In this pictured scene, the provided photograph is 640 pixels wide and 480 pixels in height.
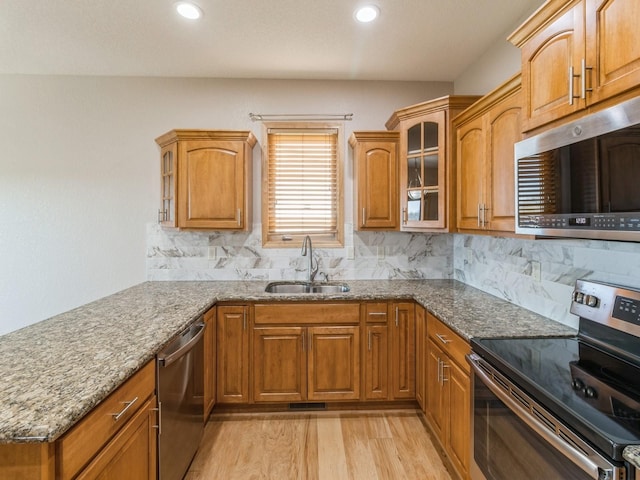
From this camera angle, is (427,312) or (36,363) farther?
(427,312)

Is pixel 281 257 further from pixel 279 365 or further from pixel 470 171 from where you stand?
pixel 470 171

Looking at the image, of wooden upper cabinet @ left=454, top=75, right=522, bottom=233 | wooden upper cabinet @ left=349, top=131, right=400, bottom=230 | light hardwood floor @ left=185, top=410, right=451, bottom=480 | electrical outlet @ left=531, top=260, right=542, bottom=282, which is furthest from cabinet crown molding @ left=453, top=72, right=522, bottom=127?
light hardwood floor @ left=185, top=410, right=451, bottom=480

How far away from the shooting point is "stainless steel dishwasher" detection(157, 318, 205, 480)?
154 cm

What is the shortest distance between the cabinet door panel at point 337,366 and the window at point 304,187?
35.9 inches

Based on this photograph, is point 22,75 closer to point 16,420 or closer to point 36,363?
point 36,363

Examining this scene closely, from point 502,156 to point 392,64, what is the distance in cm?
142

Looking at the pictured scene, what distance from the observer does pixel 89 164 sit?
302 centimetres

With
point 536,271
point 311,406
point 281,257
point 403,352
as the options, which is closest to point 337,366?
point 311,406

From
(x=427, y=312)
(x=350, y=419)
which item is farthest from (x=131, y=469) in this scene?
(x=427, y=312)

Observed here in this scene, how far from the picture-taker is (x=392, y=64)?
2.79m

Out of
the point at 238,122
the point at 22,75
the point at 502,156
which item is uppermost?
the point at 22,75

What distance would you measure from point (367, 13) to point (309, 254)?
1.84 metres

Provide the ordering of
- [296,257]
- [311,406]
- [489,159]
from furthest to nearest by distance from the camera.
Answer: [296,257], [311,406], [489,159]

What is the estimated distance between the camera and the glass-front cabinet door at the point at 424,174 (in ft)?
8.00
